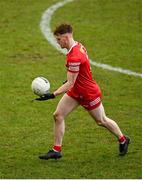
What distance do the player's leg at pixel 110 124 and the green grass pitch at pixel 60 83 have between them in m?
0.20

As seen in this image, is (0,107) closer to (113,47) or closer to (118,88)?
(118,88)

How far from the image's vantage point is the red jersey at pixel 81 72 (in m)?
11.1

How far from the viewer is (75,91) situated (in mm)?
11539

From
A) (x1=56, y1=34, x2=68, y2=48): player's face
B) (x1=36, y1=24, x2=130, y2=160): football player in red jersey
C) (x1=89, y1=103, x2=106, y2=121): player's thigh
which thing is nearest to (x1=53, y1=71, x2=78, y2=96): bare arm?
(x1=36, y1=24, x2=130, y2=160): football player in red jersey

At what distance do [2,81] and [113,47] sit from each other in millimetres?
4020

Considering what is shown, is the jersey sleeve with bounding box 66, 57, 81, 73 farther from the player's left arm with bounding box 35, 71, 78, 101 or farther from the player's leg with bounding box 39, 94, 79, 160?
the player's leg with bounding box 39, 94, 79, 160

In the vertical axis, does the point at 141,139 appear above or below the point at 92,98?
below

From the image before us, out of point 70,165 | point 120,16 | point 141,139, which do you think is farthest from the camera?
point 120,16

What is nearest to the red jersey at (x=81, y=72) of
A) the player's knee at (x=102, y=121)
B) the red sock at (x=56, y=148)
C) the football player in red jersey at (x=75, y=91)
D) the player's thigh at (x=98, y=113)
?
the football player in red jersey at (x=75, y=91)

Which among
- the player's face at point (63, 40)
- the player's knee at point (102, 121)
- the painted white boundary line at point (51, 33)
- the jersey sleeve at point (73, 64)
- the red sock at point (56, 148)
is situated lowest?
the painted white boundary line at point (51, 33)

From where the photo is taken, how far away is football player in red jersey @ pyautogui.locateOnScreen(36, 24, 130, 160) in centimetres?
1114

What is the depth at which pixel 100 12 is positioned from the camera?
74.6 feet

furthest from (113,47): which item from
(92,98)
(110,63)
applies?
(92,98)

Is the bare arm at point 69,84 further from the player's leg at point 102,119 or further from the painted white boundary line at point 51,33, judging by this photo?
the painted white boundary line at point 51,33
